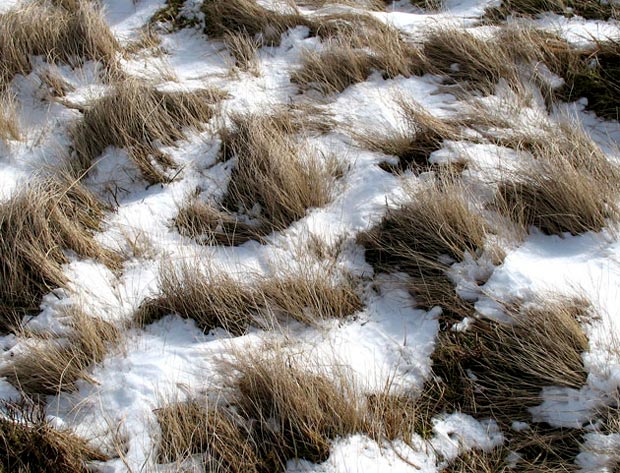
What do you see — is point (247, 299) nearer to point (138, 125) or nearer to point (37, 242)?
point (37, 242)

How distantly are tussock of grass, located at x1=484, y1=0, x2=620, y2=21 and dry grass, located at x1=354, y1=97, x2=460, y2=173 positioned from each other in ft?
5.43

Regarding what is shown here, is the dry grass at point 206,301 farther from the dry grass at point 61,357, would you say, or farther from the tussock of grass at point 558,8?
the tussock of grass at point 558,8

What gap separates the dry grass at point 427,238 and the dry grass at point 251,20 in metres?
2.38

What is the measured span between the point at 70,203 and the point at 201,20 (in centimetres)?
248

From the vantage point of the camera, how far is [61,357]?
2.47 meters

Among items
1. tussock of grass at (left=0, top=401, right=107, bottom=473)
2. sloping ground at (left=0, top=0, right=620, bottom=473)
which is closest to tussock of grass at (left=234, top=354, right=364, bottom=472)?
sloping ground at (left=0, top=0, right=620, bottom=473)

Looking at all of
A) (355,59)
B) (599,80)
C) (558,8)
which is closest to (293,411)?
(355,59)

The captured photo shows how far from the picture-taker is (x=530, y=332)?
247 centimetres

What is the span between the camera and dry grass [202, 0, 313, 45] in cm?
479

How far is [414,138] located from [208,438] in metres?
2.25

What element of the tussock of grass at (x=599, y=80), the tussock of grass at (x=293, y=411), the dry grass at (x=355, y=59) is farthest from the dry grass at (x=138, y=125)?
the tussock of grass at (x=599, y=80)

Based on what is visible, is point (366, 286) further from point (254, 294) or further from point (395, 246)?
point (254, 294)

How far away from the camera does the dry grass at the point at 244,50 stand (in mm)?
4438

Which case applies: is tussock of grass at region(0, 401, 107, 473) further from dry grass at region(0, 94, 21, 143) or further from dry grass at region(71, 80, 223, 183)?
dry grass at region(0, 94, 21, 143)
